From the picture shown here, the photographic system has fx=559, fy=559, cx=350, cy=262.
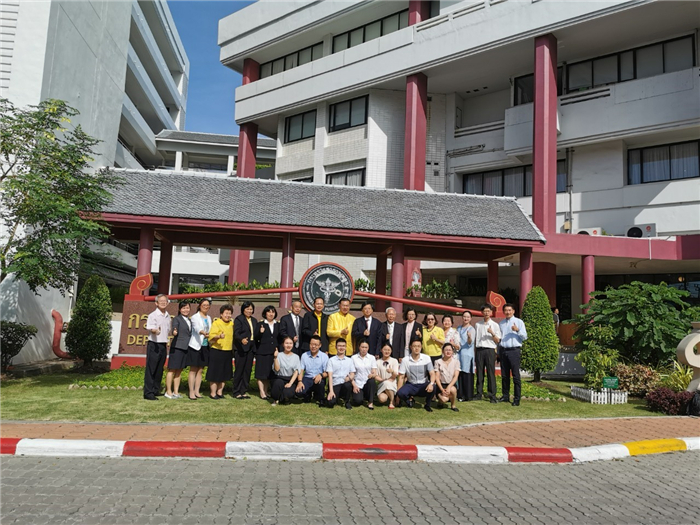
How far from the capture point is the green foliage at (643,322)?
1245 cm

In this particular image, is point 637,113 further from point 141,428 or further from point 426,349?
point 141,428

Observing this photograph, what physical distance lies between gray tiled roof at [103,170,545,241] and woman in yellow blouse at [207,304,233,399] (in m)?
5.75

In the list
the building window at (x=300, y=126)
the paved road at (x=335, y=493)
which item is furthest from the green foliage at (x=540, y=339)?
the building window at (x=300, y=126)

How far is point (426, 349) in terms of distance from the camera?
10398mm

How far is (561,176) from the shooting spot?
24672 mm

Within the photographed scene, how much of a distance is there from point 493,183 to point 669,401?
17786 millimetres

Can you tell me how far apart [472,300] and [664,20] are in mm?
12902

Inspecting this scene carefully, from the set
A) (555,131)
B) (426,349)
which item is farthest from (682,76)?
(426,349)

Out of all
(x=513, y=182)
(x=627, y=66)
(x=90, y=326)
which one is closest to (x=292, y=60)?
(x=513, y=182)

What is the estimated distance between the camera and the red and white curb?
6.48 metres

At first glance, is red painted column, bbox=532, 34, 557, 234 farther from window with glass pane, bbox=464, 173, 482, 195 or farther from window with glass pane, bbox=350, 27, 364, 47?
window with glass pane, bbox=350, 27, 364, 47

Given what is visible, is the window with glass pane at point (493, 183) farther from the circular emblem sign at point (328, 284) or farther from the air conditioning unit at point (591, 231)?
the circular emblem sign at point (328, 284)

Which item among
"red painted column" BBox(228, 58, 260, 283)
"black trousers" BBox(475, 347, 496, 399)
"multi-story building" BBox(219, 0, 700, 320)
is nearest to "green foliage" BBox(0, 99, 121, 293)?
"multi-story building" BBox(219, 0, 700, 320)

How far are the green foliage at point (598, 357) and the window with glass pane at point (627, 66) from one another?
14.8m
